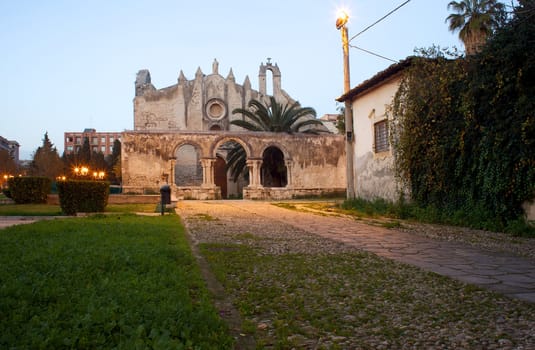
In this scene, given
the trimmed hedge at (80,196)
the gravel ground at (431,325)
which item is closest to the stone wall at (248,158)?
the trimmed hedge at (80,196)

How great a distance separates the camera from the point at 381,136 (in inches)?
565

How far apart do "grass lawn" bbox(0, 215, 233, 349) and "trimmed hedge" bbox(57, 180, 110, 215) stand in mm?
7300

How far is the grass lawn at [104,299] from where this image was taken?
7.75 ft

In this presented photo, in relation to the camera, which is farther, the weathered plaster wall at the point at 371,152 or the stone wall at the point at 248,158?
the stone wall at the point at 248,158

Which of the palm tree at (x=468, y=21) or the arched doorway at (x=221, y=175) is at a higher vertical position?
the palm tree at (x=468, y=21)

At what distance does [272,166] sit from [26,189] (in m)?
15.7

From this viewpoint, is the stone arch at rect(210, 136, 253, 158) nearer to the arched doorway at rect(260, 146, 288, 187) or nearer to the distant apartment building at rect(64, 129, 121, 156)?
the arched doorway at rect(260, 146, 288, 187)

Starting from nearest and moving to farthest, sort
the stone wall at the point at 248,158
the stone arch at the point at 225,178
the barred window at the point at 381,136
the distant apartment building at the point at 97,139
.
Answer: the barred window at the point at 381,136 < the stone wall at the point at 248,158 < the stone arch at the point at 225,178 < the distant apartment building at the point at 97,139

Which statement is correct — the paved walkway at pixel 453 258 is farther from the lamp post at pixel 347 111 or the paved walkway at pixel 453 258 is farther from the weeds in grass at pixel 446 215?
the lamp post at pixel 347 111

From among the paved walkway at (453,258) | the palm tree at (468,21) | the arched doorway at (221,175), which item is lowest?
the paved walkway at (453,258)

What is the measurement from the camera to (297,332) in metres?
2.76

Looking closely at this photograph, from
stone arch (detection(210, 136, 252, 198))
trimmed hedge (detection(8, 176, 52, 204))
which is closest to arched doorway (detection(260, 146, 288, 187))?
stone arch (detection(210, 136, 252, 198))

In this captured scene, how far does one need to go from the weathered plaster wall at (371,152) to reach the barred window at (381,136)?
0.45ft

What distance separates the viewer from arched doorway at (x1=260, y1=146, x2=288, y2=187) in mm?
29734
